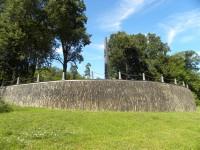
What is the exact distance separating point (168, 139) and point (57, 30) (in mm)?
32926

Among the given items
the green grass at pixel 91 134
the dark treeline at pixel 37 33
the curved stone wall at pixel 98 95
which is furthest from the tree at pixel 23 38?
the green grass at pixel 91 134

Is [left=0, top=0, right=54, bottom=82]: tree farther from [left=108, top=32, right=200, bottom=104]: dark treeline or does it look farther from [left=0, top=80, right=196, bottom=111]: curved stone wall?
[left=108, top=32, right=200, bottom=104]: dark treeline

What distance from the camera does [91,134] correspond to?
16.1 m

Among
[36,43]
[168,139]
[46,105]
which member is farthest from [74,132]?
[36,43]

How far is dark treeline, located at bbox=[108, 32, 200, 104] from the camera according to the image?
67.4 m

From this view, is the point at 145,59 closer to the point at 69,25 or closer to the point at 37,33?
the point at 69,25

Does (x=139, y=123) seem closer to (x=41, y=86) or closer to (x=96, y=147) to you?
(x=96, y=147)

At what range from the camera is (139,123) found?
2070 cm

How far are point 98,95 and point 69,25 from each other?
58.4 ft

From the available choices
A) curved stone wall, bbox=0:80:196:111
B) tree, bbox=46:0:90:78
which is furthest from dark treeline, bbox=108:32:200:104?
curved stone wall, bbox=0:80:196:111

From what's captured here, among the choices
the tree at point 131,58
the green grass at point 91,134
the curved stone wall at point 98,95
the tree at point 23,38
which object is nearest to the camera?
the green grass at point 91,134

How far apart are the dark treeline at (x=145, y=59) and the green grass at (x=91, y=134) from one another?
43.8 meters

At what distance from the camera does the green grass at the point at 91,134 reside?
1351 centimetres

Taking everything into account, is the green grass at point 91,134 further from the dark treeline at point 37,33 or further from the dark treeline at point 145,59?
the dark treeline at point 145,59
